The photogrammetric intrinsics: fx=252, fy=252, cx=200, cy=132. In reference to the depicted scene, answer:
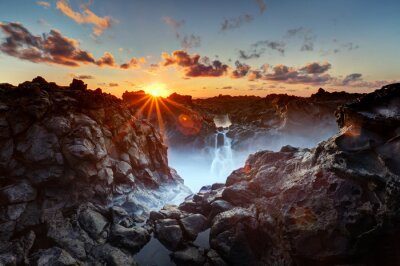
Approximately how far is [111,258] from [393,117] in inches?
1072

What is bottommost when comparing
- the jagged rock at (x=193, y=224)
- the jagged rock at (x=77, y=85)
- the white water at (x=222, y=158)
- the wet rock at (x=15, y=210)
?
the white water at (x=222, y=158)

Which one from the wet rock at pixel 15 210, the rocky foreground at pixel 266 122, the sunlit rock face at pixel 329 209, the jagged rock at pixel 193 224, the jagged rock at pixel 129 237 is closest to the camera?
the sunlit rock face at pixel 329 209

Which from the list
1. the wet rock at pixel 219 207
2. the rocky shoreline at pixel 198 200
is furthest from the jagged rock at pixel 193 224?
the wet rock at pixel 219 207

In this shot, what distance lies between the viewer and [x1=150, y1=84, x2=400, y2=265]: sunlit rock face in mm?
18781

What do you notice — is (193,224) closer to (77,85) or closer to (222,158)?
(77,85)

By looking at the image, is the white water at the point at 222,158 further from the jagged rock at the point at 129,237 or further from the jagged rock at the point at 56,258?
the jagged rock at the point at 56,258

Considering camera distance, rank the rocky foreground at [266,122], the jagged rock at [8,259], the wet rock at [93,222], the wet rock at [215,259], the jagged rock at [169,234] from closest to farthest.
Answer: the jagged rock at [8,259]
the wet rock at [215,259]
the wet rock at [93,222]
the jagged rock at [169,234]
the rocky foreground at [266,122]

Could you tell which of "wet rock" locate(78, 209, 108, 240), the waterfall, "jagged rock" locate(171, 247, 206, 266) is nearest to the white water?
the waterfall

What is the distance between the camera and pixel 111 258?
2275cm

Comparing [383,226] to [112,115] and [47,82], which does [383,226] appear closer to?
[112,115]

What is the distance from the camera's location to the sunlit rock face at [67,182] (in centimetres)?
2353

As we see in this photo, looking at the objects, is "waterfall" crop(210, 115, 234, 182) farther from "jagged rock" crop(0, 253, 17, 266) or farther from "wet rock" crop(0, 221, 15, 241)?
"jagged rock" crop(0, 253, 17, 266)

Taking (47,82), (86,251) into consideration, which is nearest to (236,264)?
(86,251)

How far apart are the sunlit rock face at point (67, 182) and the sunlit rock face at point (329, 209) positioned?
239 inches
